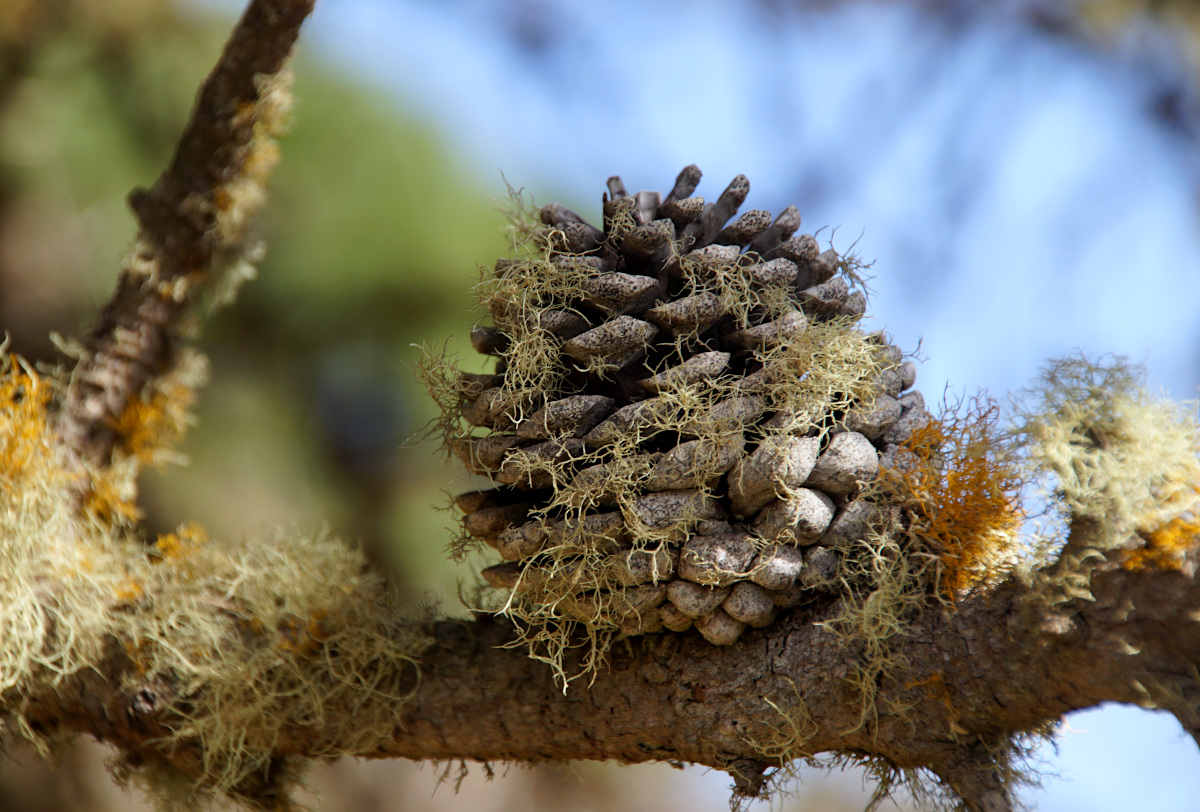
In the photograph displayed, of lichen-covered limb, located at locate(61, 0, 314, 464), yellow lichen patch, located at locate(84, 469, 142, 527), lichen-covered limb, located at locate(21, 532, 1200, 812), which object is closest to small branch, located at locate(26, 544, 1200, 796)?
lichen-covered limb, located at locate(21, 532, 1200, 812)

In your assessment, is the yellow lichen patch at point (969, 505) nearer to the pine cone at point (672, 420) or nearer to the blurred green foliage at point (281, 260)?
the pine cone at point (672, 420)

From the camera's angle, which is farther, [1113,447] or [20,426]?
[20,426]

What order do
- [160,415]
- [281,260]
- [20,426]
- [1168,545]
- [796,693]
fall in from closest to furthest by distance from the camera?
[1168,545] < [796,693] < [20,426] < [160,415] < [281,260]

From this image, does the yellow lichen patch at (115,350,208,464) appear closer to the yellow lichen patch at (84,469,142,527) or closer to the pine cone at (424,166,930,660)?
the yellow lichen patch at (84,469,142,527)

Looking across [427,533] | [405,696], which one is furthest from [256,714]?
[427,533]

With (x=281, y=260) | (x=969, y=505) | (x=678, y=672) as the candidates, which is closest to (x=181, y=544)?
(x=678, y=672)

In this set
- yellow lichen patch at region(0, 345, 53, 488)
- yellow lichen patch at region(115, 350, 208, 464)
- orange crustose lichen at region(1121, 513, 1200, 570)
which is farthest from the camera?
yellow lichen patch at region(115, 350, 208, 464)

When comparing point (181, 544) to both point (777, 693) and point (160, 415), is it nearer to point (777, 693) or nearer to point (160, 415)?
point (160, 415)
